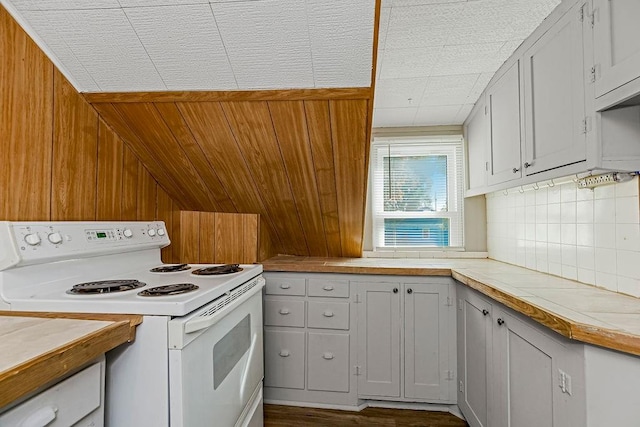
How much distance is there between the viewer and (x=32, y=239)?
1159mm

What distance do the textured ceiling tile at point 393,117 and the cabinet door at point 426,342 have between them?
1238 mm

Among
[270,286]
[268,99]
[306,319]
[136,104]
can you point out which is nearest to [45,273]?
[136,104]

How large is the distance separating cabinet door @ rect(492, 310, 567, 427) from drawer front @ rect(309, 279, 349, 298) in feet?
3.01

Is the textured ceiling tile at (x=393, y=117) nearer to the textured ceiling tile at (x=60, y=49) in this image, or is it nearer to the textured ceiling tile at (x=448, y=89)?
the textured ceiling tile at (x=448, y=89)

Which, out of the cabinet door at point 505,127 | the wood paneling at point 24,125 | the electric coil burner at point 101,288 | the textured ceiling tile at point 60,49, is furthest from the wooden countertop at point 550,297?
the textured ceiling tile at point 60,49

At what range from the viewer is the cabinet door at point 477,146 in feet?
7.20

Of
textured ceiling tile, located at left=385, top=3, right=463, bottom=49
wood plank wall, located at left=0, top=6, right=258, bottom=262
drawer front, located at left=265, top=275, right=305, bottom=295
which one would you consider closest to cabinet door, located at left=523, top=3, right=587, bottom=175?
textured ceiling tile, located at left=385, top=3, right=463, bottom=49

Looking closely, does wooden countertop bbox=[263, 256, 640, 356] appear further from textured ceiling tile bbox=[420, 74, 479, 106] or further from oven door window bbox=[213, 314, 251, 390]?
textured ceiling tile bbox=[420, 74, 479, 106]

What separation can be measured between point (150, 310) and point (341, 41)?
117 centimetres

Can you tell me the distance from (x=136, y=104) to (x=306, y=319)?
1.58 meters

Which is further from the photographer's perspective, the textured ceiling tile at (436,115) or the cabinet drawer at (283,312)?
the textured ceiling tile at (436,115)

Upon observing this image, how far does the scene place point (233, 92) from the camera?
151cm

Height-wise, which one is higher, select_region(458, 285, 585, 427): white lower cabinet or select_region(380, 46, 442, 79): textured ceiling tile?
select_region(380, 46, 442, 79): textured ceiling tile

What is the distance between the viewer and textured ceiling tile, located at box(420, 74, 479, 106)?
6.49 feet
